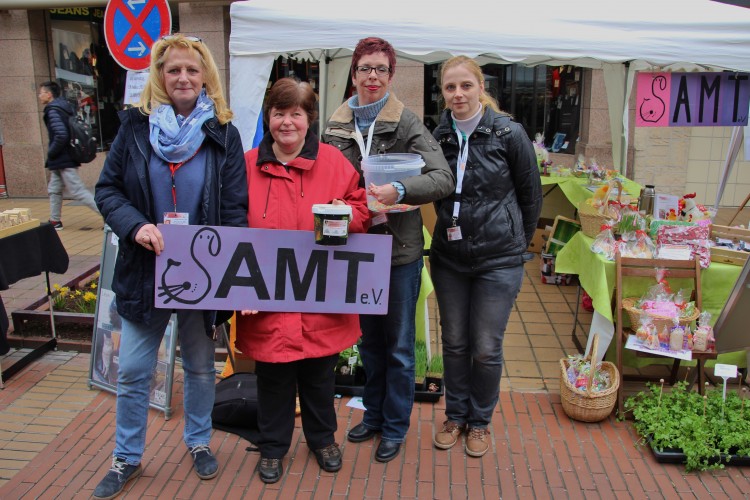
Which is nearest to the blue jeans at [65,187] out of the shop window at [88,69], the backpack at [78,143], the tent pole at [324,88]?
the backpack at [78,143]

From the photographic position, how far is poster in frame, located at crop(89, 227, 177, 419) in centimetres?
376

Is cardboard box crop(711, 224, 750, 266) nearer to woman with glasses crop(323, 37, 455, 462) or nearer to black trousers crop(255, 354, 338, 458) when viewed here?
woman with glasses crop(323, 37, 455, 462)

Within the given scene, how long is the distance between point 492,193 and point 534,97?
8037 mm

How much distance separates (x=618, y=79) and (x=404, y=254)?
162 inches

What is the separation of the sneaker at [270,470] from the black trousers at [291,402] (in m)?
0.03

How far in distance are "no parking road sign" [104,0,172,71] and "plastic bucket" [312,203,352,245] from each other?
7.95 feet

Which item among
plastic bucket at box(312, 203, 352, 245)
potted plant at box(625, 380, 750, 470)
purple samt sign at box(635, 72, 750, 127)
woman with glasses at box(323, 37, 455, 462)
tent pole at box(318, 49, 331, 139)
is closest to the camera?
plastic bucket at box(312, 203, 352, 245)

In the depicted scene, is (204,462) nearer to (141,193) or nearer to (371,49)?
(141,193)

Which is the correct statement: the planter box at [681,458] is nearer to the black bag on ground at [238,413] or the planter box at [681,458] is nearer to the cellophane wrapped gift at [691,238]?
the cellophane wrapped gift at [691,238]

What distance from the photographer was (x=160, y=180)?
2.75 metres

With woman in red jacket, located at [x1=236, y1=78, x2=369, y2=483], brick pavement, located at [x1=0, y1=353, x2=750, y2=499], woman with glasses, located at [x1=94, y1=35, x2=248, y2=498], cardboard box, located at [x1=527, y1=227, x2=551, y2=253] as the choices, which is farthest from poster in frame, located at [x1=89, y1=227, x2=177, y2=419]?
cardboard box, located at [x1=527, y1=227, x2=551, y2=253]

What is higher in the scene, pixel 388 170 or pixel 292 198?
pixel 388 170

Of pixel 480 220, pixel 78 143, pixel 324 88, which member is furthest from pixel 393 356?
pixel 78 143

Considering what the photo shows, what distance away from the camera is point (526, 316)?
17.9 ft
